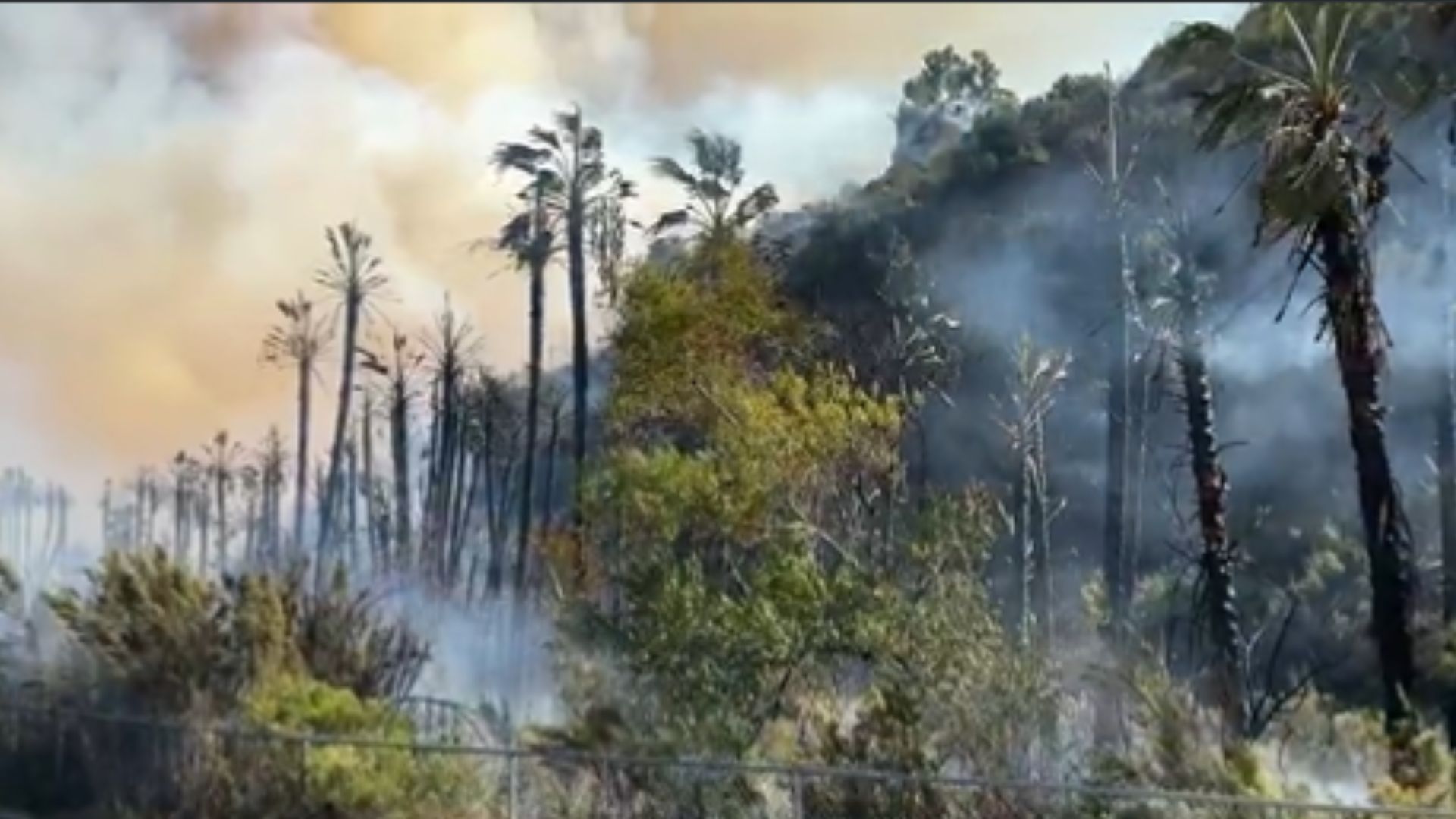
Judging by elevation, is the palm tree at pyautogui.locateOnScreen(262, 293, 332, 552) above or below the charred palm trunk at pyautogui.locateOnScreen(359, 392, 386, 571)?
above

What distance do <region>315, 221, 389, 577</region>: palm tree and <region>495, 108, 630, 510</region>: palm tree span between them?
1895 mm

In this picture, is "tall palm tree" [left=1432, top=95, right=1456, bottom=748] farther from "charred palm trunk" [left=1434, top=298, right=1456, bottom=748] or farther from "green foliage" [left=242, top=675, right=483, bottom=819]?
"green foliage" [left=242, top=675, right=483, bottom=819]

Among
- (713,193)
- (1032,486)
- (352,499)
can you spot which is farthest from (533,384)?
(1032,486)

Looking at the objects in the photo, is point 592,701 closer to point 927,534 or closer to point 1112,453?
point 927,534

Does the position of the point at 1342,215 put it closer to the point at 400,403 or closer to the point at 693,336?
the point at 693,336

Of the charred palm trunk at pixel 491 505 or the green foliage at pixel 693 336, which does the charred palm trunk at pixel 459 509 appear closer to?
the charred palm trunk at pixel 491 505

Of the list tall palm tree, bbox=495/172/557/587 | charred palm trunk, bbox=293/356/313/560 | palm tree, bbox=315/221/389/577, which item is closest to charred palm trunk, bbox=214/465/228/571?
charred palm trunk, bbox=293/356/313/560

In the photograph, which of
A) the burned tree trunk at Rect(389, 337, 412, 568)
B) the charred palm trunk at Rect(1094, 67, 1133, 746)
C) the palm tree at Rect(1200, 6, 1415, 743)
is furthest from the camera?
the burned tree trunk at Rect(389, 337, 412, 568)

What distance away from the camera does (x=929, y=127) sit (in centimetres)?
2202

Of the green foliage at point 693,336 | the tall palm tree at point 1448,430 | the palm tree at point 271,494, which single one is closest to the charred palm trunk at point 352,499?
the palm tree at point 271,494

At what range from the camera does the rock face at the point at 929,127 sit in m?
21.7

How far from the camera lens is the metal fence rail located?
16.4 metres

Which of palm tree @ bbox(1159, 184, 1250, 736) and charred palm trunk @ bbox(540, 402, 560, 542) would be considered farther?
charred palm trunk @ bbox(540, 402, 560, 542)

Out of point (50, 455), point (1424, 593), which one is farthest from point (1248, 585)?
point (50, 455)
